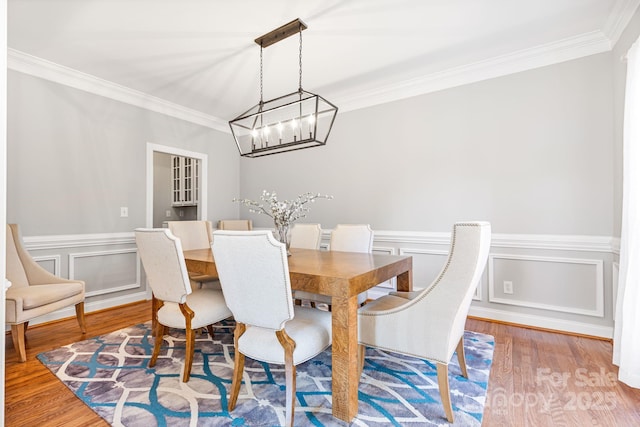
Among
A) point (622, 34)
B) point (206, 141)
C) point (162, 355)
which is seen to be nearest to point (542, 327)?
point (622, 34)

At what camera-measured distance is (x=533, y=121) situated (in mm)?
2830

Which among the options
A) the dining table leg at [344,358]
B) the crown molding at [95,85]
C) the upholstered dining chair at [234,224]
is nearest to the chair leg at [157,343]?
the dining table leg at [344,358]

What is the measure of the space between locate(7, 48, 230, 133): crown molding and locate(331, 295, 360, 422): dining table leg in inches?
135

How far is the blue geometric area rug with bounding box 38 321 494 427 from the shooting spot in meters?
1.57

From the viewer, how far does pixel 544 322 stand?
2.78 metres

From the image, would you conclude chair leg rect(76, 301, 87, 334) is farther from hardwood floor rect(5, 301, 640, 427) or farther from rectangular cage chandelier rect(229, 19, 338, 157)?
rectangular cage chandelier rect(229, 19, 338, 157)

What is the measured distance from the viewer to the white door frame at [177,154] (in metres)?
3.80

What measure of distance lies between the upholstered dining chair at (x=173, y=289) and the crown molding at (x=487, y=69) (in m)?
2.79

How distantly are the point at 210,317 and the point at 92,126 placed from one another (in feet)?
8.72

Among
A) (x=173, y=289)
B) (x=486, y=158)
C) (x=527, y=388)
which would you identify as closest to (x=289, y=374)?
(x=173, y=289)

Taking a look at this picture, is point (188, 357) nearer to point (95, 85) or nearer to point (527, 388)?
point (527, 388)

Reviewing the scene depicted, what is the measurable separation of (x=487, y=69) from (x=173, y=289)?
3.29m

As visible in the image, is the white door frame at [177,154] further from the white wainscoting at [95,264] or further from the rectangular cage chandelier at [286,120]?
the rectangular cage chandelier at [286,120]

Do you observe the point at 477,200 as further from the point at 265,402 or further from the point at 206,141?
the point at 206,141
